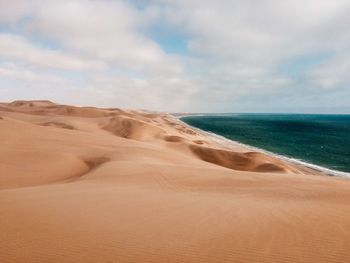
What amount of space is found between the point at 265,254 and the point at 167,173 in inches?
330

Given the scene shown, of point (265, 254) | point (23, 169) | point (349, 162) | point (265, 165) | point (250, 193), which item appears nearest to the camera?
point (265, 254)

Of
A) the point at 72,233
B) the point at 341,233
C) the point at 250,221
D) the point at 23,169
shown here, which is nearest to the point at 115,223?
the point at 72,233

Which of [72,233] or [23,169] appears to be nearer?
[72,233]

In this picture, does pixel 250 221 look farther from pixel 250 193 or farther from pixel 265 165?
pixel 265 165

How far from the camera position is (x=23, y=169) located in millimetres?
14664

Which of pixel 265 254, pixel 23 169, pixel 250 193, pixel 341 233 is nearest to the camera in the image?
pixel 265 254

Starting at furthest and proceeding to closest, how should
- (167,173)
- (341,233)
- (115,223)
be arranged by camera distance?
(167,173), (115,223), (341,233)

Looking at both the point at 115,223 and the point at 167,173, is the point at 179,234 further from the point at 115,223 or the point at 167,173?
the point at 167,173

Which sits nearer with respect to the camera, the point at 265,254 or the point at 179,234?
the point at 265,254

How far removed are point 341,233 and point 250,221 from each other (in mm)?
1485

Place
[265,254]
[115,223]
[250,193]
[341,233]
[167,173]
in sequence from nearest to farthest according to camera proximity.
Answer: [265,254]
[341,233]
[115,223]
[250,193]
[167,173]

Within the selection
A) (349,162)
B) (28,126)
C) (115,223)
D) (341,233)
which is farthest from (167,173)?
(349,162)

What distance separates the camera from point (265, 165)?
79.6 feet

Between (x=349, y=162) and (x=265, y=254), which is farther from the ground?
(x=265, y=254)
